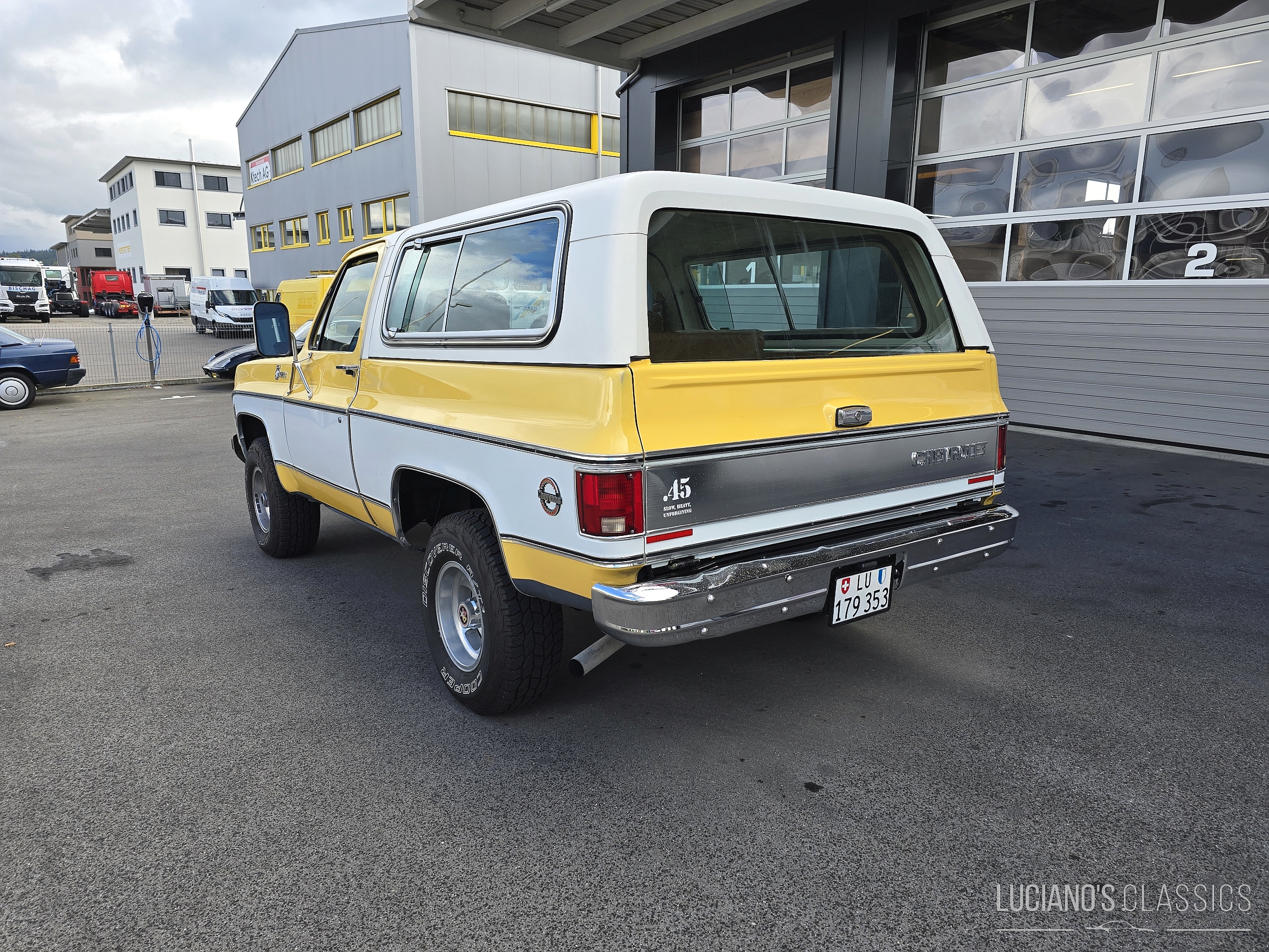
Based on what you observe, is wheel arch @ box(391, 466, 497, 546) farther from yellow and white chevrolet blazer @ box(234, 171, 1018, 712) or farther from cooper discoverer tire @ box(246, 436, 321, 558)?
cooper discoverer tire @ box(246, 436, 321, 558)

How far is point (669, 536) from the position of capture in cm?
268

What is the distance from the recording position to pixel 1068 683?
3611 mm

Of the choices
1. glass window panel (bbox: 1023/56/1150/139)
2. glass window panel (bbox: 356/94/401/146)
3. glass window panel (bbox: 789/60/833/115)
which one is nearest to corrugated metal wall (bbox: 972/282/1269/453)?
glass window panel (bbox: 1023/56/1150/139)

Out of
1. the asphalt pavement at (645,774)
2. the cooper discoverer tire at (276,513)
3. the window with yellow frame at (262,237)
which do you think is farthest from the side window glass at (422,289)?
the window with yellow frame at (262,237)

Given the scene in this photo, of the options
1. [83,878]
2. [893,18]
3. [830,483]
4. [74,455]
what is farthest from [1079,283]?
[74,455]

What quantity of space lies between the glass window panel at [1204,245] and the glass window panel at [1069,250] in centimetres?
22

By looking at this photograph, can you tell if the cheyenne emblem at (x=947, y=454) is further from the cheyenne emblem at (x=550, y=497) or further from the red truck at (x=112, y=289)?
the red truck at (x=112, y=289)

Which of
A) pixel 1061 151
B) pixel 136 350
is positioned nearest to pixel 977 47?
pixel 1061 151

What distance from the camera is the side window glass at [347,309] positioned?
417 cm

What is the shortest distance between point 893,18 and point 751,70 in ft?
9.10

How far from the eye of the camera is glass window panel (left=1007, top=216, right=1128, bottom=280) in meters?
9.09

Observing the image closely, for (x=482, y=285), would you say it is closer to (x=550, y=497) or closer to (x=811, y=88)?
(x=550, y=497)

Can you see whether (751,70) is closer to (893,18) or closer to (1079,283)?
(893,18)

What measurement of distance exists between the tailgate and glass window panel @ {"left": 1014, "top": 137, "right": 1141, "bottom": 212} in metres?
7.03
